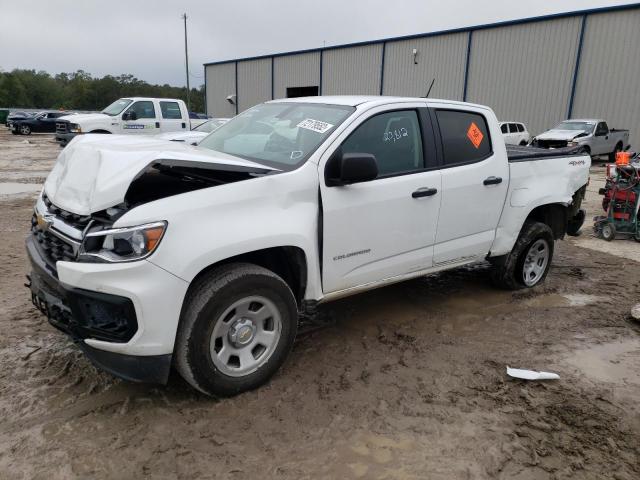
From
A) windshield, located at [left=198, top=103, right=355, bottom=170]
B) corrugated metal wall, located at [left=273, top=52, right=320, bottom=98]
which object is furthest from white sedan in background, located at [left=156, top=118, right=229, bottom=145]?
corrugated metal wall, located at [left=273, top=52, right=320, bottom=98]

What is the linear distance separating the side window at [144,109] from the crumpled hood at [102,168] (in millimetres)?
13635

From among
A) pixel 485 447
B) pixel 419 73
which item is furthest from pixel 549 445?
pixel 419 73

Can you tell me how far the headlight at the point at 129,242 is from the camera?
104 inches

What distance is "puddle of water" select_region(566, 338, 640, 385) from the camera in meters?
3.62

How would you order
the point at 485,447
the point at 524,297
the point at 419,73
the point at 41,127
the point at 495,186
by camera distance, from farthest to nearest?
the point at 41,127
the point at 419,73
the point at 524,297
the point at 495,186
the point at 485,447

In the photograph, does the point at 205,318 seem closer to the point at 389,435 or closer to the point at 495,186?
the point at 389,435

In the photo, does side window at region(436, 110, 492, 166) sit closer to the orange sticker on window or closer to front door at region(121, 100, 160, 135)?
the orange sticker on window

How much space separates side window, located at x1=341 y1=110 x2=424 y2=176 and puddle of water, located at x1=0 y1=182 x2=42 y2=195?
923 centimetres

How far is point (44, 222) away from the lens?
10.6 feet

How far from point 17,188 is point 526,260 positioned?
34.4 ft

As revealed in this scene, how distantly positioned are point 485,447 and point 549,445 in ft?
1.20

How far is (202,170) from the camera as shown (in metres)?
3.02

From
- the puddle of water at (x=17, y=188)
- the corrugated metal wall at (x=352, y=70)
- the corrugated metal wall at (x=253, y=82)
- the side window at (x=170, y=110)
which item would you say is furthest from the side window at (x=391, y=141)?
the corrugated metal wall at (x=253, y=82)

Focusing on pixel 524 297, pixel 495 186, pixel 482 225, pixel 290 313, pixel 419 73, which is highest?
pixel 419 73
